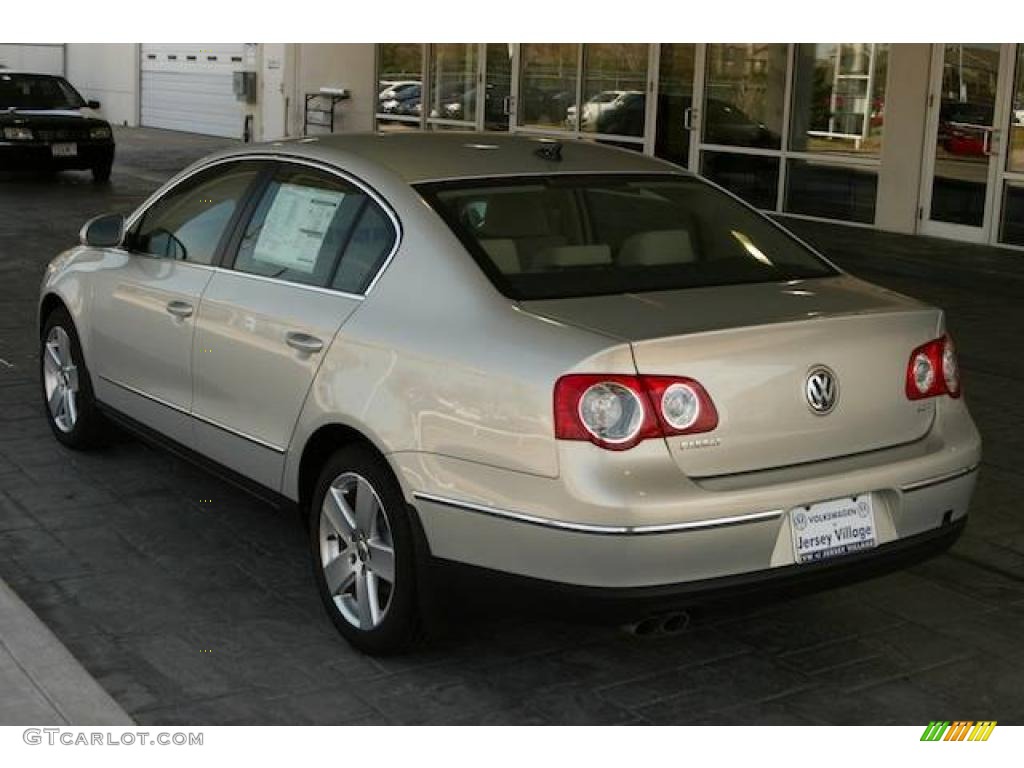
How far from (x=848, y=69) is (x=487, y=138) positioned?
1129 centimetres

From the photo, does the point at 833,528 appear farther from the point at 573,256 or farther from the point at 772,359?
the point at 573,256

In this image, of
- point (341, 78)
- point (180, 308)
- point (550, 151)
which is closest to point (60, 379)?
point (180, 308)

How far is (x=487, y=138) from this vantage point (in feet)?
18.6

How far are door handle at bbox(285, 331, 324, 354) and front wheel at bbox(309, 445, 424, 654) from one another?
35 centimetres

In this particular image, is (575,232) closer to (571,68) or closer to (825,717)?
(825,717)

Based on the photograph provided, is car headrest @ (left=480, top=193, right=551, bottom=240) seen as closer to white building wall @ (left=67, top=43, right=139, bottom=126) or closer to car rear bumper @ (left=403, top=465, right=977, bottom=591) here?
car rear bumper @ (left=403, top=465, right=977, bottom=591)

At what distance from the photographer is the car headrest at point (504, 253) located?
4605 millimetres

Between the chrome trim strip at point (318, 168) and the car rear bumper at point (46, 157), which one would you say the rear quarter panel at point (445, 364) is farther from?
the car rear bumper at point (46, 157)

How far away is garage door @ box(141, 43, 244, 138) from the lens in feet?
95.2

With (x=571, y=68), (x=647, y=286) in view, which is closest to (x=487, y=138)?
(x=647, y=286)

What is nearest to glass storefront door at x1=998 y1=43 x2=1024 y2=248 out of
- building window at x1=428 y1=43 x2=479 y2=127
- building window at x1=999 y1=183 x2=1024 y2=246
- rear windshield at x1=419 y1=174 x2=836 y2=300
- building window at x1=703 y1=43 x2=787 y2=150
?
building window at x1=999 y1=183 x2=1024 y2=246

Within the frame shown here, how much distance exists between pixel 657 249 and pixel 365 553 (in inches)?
52.0

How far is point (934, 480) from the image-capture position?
4.45m

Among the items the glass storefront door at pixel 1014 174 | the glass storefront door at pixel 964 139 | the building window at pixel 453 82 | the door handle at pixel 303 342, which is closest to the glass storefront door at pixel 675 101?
the glass storefront door at pixel 964 139
